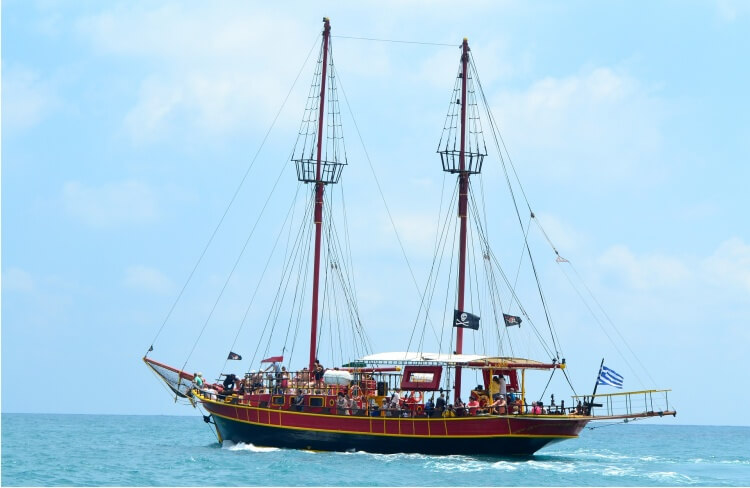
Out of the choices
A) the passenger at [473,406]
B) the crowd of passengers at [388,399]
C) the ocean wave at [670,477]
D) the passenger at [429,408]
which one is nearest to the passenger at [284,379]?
the crowd of passengers at [388,399]

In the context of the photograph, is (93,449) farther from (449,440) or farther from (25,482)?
(449,440)

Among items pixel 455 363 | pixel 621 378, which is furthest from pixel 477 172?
pixel 621 378

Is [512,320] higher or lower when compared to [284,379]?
higher

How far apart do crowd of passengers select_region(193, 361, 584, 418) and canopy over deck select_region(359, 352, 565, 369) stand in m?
0.94

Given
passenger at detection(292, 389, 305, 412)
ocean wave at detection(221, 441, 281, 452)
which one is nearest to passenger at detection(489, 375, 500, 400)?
passenger at detection(292, 389, 305, 412)

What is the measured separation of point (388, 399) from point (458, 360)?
4462 mm

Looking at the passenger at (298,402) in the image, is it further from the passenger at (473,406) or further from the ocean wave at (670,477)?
the ocean wave at (670,477)

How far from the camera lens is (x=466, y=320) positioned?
202 feet

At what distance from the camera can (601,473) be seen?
2105 inches

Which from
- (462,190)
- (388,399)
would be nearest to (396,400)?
(388,399)

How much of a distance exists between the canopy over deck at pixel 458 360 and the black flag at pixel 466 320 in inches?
63.8

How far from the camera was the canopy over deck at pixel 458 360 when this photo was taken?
192 ft

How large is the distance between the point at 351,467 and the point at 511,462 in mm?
7638

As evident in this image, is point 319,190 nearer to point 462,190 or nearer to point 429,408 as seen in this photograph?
point 462,190
